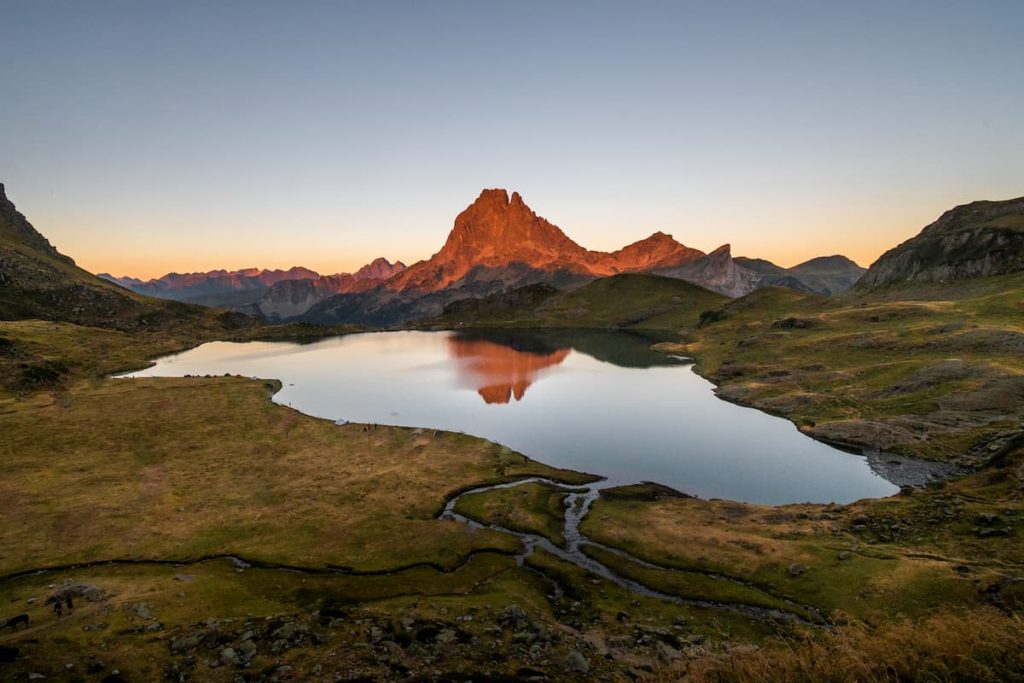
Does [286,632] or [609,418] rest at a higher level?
[286,632]

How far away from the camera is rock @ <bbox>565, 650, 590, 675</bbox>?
27.3 meters

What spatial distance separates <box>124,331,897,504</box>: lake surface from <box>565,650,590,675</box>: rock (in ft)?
138

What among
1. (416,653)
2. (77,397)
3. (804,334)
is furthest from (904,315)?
(77,397)

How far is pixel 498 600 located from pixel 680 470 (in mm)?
44639

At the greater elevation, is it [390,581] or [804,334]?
[804,334]

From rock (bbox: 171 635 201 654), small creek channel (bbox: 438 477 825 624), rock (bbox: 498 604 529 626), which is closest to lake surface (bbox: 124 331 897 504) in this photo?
small creek channel (bbox: 438 477 825 624)

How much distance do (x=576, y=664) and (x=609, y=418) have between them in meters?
79.6

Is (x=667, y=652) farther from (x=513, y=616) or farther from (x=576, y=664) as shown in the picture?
(x=513, y=616)

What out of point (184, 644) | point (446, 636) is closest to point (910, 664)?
point (446, 636)

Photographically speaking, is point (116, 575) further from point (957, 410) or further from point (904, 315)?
point (904, 315)

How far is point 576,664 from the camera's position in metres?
27.7

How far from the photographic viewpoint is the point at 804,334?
557 feet

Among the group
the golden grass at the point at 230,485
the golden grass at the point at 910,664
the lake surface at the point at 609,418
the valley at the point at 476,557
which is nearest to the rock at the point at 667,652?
the valley at the point at 476,557

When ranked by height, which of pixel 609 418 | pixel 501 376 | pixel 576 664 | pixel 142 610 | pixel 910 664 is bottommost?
pixel 609 418
